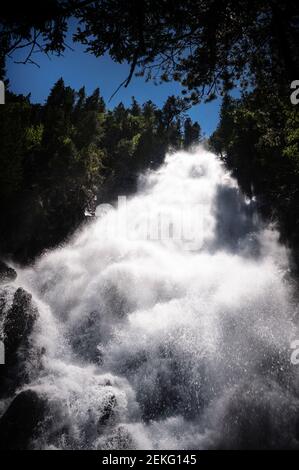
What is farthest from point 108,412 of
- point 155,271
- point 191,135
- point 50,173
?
point 191,135

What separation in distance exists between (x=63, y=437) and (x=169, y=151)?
57.2m

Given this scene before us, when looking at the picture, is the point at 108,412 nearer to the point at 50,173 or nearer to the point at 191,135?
the point at 50,173

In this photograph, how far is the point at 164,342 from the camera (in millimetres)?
15820

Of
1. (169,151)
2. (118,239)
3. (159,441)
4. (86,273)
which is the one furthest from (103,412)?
(169,151)

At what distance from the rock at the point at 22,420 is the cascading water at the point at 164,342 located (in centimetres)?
35

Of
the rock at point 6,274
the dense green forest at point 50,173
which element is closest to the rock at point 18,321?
the rock at point 6,274

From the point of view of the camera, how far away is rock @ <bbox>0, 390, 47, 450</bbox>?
1070 cm

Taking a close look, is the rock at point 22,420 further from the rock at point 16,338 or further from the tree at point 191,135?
the tree at point 191,135

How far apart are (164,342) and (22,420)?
296 inches

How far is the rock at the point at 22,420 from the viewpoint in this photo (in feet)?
35.1

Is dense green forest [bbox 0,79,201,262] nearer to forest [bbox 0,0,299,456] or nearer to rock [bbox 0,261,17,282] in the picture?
forest [bbox 0,0,299,456]

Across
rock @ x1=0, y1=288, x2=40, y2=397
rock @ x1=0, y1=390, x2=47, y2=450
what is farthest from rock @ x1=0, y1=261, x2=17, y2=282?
rock @ x1=0, y1=390, x2=47, y2=450

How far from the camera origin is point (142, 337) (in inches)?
642
